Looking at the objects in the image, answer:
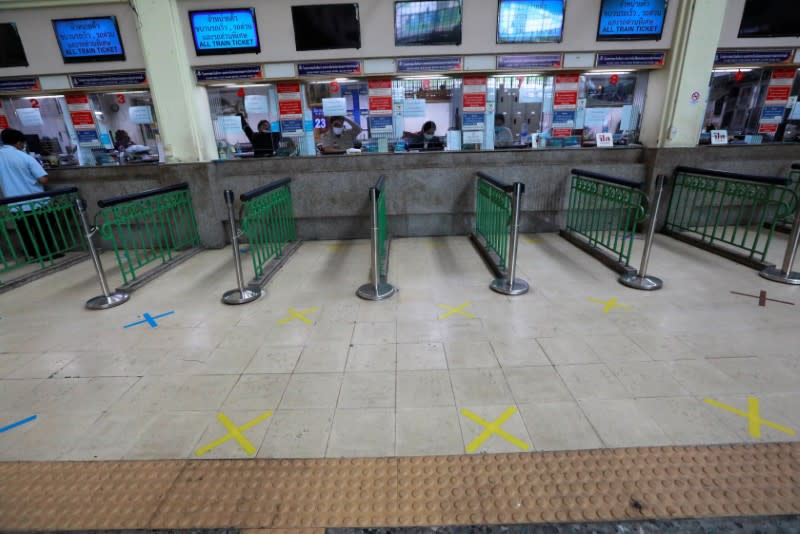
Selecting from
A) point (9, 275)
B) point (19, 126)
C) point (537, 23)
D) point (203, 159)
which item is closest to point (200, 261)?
point (203, 159)

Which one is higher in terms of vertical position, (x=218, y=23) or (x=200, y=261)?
(x=218, y=23)

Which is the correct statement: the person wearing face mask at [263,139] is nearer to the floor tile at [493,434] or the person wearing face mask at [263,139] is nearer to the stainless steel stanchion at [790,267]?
the floor tile at [493,434]

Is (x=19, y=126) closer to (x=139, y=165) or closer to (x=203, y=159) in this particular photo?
(x=139, y=165)

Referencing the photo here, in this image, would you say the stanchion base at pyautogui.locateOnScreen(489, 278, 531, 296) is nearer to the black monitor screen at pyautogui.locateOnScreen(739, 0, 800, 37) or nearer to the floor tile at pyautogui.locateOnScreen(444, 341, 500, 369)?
the floor tile at pyautogui.locateOnScreen(444, 341, 500, 369)

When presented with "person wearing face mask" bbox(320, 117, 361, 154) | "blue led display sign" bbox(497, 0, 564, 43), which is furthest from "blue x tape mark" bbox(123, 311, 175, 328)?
"blue led display sign" bbox(497, 0, 564, 43)

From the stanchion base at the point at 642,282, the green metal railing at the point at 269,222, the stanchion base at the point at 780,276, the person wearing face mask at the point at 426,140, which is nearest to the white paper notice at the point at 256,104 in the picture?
the green metal railing at the point at 269,222

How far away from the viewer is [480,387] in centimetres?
261

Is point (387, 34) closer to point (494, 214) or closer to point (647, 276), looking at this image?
point (494, 214)

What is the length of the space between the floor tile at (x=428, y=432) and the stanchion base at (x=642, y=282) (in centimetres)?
288

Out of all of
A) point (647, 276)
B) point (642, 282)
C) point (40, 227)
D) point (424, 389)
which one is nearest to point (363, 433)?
point (424, 389)

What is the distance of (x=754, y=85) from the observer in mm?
6141

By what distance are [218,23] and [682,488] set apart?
274 inches

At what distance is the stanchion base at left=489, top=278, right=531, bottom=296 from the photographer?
4070 mm

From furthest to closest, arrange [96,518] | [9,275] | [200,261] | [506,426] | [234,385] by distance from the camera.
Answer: [200,261], [9,275], [234,385], [506,426], [96,518]
